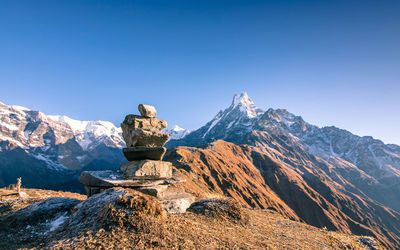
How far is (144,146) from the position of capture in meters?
10.9

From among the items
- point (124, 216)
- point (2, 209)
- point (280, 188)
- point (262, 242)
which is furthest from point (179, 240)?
point (280, 188)

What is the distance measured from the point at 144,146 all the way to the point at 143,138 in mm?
487

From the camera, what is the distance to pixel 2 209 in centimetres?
885

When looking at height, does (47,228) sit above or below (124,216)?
below

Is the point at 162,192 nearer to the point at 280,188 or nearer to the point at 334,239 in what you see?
the point at 334,239

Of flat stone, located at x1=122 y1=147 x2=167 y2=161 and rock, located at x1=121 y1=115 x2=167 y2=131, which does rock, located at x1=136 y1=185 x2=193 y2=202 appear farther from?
rock, located at x1=121 y1=115 x2=167 y2=131

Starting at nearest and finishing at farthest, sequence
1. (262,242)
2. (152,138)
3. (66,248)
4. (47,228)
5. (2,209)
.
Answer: (66,248)
(47,228)
(262,242)
(2,209)
(152,138)

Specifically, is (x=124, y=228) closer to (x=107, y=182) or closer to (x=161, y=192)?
(x=107, y=182)

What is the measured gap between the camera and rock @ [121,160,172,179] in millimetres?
10240

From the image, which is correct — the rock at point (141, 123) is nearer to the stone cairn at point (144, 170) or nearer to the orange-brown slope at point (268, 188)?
the stone cairn at point (144, 170)

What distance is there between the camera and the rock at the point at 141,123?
10.9 metres

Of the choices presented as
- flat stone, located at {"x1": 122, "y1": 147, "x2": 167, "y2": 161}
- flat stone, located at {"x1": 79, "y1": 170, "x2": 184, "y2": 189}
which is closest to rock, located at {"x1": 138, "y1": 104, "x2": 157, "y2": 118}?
flat stone, located at {"x1": 122, "y1": 147, "x2": 167, "y2": 161}

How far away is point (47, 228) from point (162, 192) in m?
4.60

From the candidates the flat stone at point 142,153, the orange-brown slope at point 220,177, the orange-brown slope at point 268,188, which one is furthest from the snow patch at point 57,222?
the orange-brown slope at point 268,188
